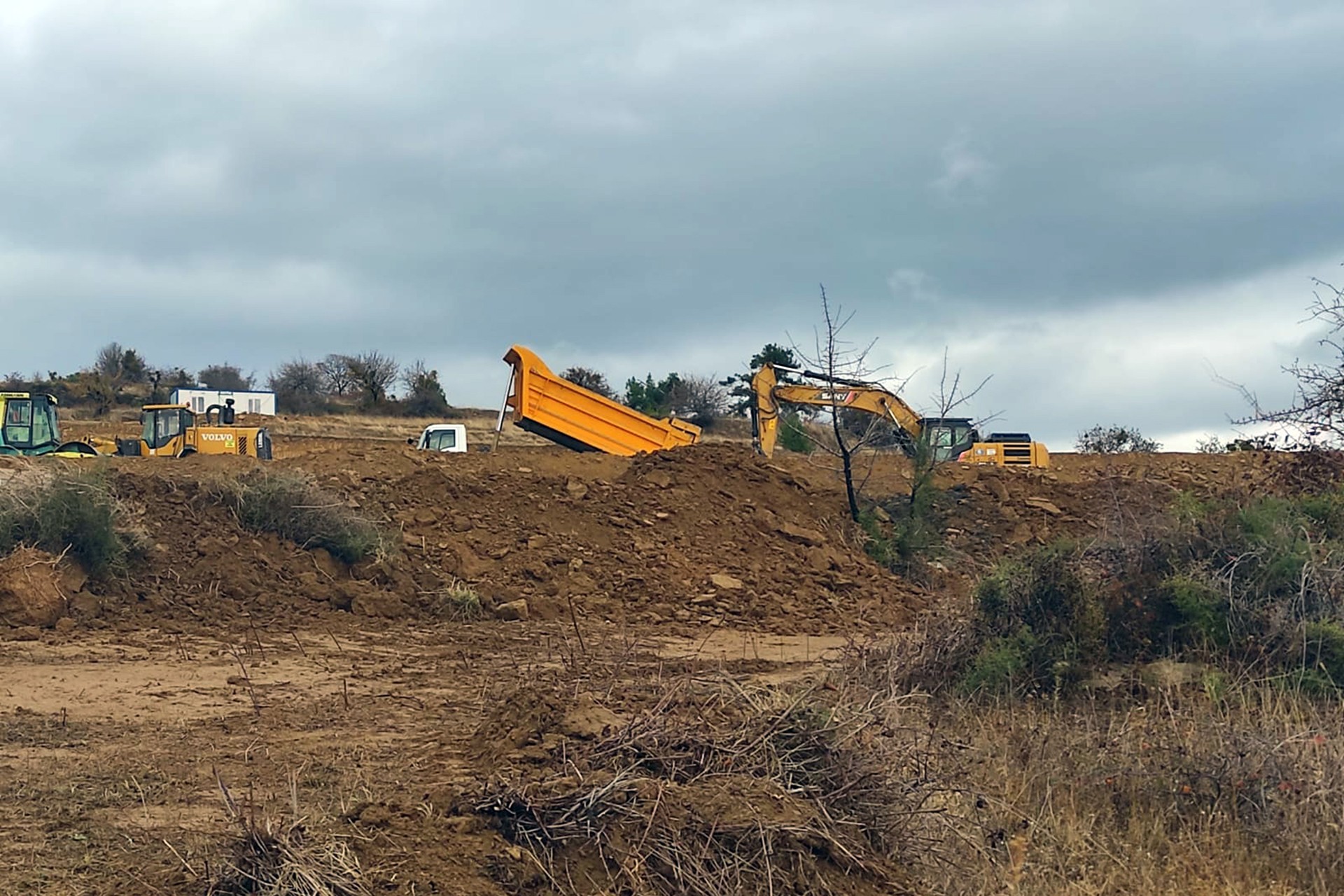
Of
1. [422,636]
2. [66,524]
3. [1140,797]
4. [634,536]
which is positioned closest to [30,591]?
[66,524]

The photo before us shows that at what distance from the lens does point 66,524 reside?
14891 mm

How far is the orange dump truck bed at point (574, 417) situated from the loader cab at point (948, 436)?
445 centimetres

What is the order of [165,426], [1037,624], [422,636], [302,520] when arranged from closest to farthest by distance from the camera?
[1037,624] < [422,636] < [302,520] < [165,426]

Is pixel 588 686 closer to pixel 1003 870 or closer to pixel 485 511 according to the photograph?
pixel 1003 870

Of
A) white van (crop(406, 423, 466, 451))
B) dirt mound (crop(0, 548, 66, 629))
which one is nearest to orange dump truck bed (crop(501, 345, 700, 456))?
white van (crop(406, 423, 466, 451))

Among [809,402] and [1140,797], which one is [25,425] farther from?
[1140,797]

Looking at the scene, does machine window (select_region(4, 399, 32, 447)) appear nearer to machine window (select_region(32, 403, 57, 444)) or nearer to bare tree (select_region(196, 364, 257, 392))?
machine window (select_region(32, 403, 57, 444))

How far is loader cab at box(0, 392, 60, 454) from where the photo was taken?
1063 inches

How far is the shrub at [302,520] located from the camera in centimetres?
1694

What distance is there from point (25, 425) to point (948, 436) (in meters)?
19.5

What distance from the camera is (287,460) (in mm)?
21094

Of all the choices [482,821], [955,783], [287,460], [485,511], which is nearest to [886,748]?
[955,783]

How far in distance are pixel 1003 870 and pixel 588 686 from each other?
7.26 feet

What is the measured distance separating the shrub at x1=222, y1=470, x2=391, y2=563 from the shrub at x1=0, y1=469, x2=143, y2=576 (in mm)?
Result: 1967
